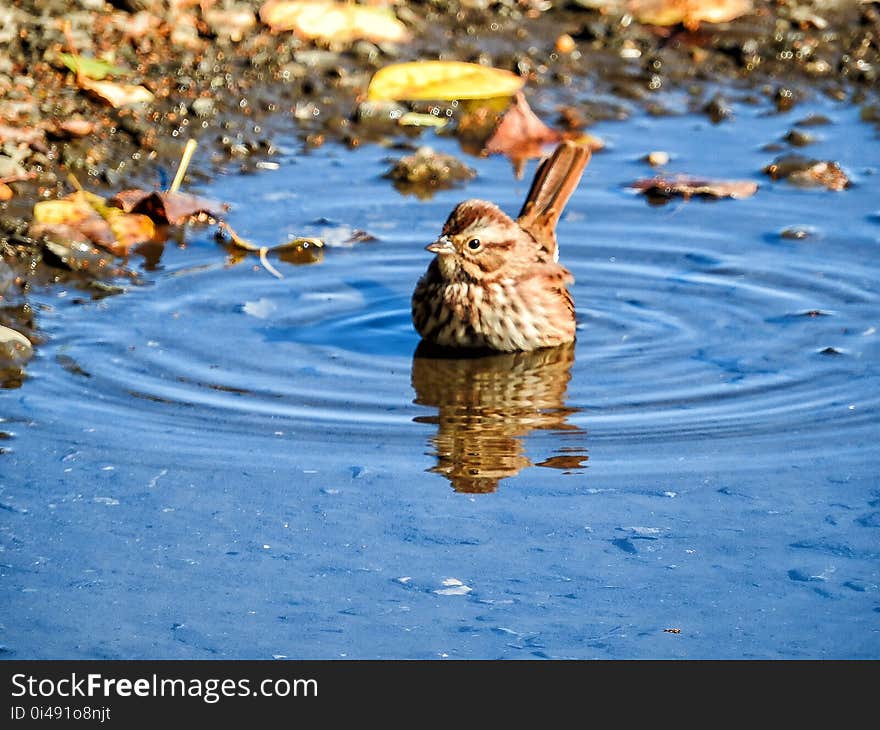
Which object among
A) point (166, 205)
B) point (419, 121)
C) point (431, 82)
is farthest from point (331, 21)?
point (166, 205)

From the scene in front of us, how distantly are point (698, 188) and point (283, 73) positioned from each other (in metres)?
2.83

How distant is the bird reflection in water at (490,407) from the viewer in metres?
5.94

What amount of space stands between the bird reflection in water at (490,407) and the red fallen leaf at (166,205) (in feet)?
5.90

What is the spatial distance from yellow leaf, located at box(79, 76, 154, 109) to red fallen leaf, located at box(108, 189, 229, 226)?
103 cm

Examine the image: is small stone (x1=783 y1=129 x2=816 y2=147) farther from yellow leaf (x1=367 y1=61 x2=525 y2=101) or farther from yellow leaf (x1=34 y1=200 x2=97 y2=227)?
yellow leaf (x1=34 y1=200 x2=97 y2=227)

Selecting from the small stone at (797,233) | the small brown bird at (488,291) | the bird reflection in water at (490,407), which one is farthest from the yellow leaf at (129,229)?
the small stone at (797,233)

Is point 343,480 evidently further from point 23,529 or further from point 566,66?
point 566,66

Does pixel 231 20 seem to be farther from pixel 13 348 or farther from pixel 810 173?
pixel 13 348

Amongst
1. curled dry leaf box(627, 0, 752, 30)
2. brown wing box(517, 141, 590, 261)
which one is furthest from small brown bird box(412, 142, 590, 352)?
curled dry leaf box(627, 0, 752, 30)

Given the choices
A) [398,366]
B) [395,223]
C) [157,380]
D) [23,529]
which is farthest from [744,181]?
[23,529]

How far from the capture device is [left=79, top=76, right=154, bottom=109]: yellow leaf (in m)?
9.63

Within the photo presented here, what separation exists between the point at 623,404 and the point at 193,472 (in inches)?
69.5

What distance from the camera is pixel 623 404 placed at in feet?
21.7

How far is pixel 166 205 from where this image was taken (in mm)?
8664
